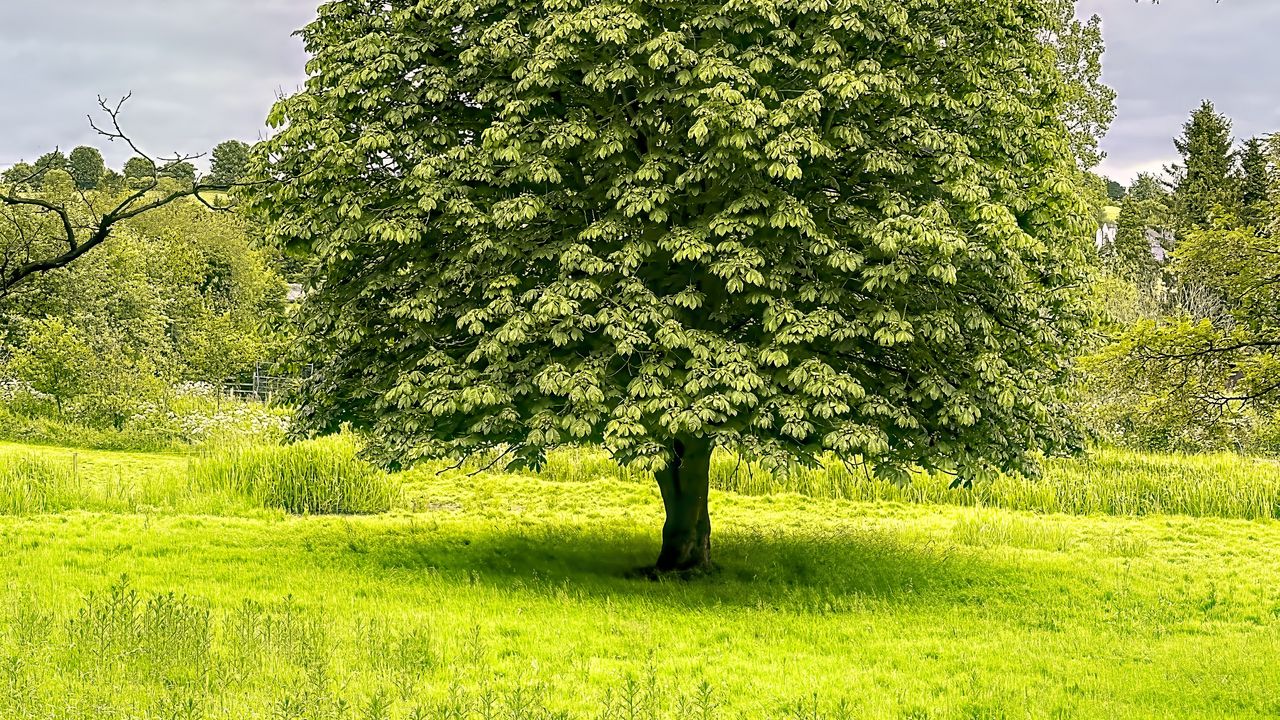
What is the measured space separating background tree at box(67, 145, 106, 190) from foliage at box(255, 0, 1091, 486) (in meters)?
69.1

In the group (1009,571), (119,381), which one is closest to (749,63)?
(1009,571)

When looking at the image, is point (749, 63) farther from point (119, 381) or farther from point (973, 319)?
point (119, 381)

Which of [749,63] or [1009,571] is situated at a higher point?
[749,63]

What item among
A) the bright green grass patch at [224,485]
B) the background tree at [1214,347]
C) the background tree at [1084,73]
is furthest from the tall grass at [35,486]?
the background tree at [1084,73]

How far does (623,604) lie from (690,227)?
4.16 metres

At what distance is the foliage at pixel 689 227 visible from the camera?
31.7ft

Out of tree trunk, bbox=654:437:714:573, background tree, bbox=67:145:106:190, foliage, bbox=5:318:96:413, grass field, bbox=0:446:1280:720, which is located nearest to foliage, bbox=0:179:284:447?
foliage, bbox=5:318:96:413

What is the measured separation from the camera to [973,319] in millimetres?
10289

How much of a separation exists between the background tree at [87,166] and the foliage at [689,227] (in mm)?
69092

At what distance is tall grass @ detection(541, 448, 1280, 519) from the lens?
18.7 m

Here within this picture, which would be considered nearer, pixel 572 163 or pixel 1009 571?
pixel 572 163

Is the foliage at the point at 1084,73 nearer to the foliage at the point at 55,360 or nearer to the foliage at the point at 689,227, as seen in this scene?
the foliage at the point at 689,227

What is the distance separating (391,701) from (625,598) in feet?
14.9

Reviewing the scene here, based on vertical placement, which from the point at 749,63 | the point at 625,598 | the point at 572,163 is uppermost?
the point at 749,63
